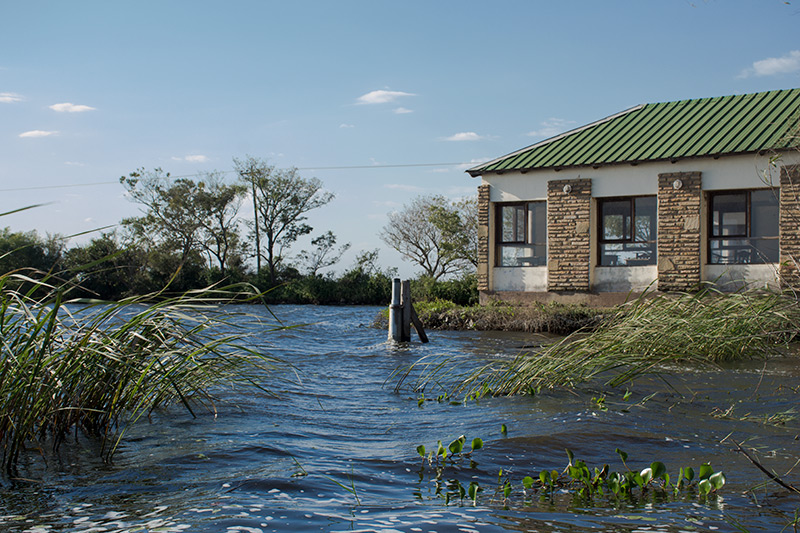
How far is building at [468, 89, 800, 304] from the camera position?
1533 cm

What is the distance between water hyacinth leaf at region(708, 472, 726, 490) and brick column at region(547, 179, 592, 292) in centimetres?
1377

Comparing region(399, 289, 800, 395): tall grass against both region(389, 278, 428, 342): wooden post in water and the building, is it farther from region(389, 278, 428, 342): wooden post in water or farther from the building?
the building

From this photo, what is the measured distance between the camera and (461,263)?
113ft

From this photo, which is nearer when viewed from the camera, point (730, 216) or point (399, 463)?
point (399, 463)

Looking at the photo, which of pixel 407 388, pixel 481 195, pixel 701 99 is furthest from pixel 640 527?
pixel 701 99

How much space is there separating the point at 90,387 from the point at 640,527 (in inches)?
148

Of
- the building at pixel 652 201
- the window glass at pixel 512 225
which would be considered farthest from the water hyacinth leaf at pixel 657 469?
the window glass at pixel 512 225

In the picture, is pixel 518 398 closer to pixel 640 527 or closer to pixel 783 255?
pixel 640 527

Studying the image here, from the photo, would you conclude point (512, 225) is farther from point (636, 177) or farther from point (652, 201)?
point (636, 177)

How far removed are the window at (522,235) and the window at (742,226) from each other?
14.3ft

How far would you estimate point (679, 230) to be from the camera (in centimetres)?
1599

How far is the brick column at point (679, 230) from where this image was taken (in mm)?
15812

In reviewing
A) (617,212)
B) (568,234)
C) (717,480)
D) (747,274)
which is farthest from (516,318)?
(717,480)

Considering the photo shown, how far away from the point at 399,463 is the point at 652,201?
15383 mm
